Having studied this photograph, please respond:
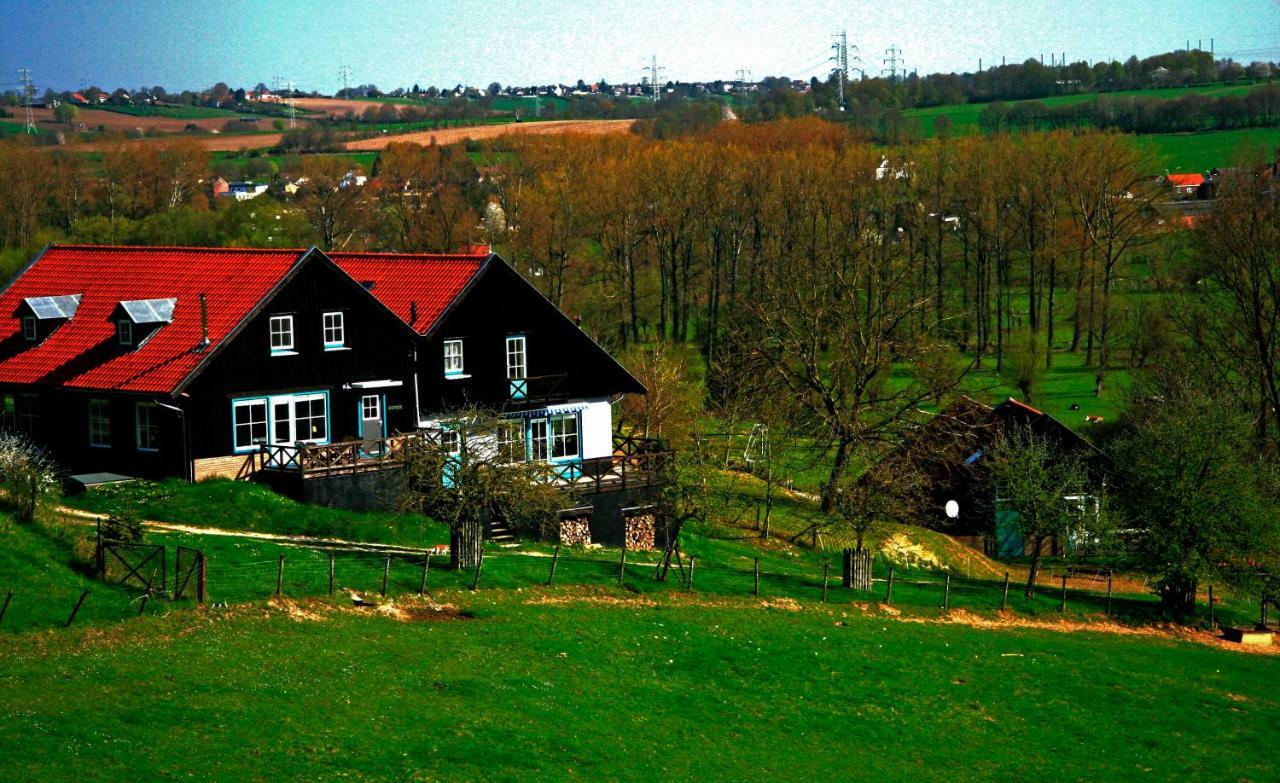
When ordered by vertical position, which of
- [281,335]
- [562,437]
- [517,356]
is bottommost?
[562,437]

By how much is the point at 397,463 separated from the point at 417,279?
10.6m

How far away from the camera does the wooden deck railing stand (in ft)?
162

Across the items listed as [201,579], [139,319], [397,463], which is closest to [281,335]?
[139,319]

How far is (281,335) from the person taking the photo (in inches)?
2053

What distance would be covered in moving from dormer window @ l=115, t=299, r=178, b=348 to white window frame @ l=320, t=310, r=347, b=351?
4825mm

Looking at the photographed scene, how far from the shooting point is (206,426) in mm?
49812

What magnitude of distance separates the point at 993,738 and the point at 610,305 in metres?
76.7

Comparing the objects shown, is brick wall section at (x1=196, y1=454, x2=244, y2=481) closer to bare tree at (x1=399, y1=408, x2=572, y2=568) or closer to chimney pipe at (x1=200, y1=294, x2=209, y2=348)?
chimney pipe at (x1=200, y1=294, x2=209, y2=348)

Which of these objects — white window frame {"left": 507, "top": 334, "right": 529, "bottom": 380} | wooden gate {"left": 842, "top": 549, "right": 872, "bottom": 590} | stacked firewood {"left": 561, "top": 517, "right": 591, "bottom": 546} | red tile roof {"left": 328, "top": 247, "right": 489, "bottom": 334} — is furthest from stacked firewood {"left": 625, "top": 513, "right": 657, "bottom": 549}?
red tile roof {"left": 328, "top": 247, "right": 489, "bottom": 334}

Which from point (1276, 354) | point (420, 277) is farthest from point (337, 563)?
point (1276, 354)

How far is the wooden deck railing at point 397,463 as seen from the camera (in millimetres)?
49438

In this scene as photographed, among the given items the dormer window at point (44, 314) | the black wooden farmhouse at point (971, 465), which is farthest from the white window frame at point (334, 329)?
the black wooden farmhouse at point (971, 465)

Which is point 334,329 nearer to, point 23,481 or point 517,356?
point 517,356

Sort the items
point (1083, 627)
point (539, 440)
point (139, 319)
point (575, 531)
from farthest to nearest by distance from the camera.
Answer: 1. point (539, 440)
2. point (575, 531)
3. point (1083, 627)
4. point (139, 319)
